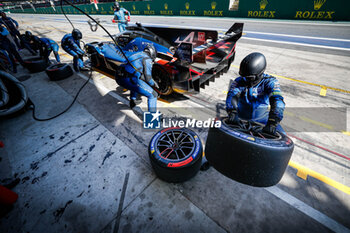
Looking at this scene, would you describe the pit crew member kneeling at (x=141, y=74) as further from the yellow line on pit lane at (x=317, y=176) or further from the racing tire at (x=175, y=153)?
the yellow line on pit lane at (x=317, y=176)

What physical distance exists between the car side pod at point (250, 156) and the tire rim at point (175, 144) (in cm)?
63

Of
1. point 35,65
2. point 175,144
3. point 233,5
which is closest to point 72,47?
point 35,65

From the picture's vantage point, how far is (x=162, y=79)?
13.1 feet

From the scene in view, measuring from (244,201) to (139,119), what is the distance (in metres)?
2.70

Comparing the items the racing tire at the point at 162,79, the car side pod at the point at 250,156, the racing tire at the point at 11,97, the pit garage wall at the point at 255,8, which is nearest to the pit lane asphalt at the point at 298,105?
the racing tire at the point at 162,79

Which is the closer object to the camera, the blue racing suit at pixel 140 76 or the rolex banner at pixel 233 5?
the blue racing suit at pixel 140 76

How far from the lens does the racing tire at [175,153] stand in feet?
6.59

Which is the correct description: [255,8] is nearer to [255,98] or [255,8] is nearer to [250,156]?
[255,98]

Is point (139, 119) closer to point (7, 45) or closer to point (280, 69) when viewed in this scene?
point (280, 69)

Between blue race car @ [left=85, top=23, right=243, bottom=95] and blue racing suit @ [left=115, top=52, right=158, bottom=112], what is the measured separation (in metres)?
0.31

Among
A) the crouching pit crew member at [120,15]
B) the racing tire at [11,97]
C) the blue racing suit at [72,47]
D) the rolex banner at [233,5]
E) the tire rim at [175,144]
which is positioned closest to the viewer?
the tire rim at [175,144]

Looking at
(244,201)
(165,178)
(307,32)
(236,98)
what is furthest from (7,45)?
(307,32)

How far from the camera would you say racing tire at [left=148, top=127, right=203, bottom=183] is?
2010 millimetres

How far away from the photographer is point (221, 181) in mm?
2297
